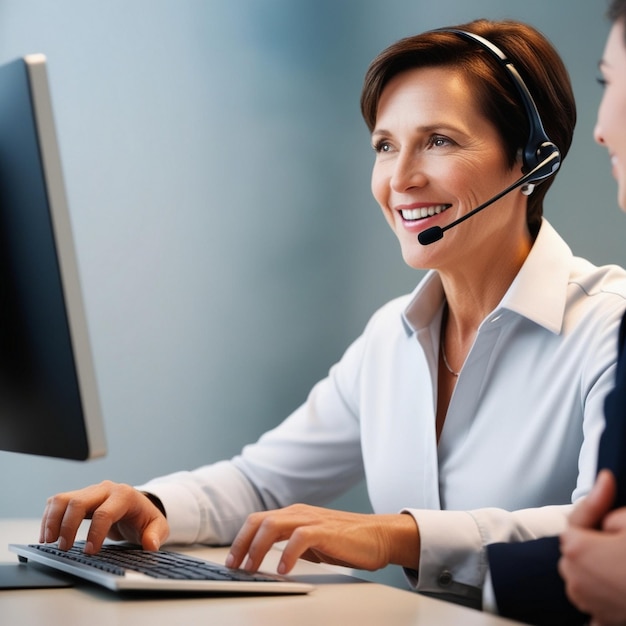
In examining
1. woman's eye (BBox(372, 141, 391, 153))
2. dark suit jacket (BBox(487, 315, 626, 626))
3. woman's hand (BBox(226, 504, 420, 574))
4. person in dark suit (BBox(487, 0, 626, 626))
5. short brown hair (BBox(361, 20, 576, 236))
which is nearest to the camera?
person in dark suit (BBox(487, 0, 626, 626))

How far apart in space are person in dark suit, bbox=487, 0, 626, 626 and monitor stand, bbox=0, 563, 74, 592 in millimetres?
452

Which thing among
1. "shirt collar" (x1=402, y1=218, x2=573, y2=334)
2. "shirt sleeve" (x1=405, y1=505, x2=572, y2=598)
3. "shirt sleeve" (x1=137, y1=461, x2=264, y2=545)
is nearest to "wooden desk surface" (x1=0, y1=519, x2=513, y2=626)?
"shirt sleeve" (x1=405, y1=505, x2=572, y2=598)

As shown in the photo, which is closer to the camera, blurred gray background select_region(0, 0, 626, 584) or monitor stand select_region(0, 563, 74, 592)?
monitor stand select_region(0, 563, 74, 592)

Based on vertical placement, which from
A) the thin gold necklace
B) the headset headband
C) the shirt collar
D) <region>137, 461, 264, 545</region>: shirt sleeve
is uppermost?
the headset headband

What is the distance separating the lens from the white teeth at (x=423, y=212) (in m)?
1.50

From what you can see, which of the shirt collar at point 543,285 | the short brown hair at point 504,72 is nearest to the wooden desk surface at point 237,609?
the shirt collar at point 543,285

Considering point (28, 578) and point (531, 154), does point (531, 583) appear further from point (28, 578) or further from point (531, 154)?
point (531, 154)

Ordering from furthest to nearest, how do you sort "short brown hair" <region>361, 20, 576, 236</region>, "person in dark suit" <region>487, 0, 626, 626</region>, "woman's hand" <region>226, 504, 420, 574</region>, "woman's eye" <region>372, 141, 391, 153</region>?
"woman's eye" <region>372, 141, 391, 153</region> < "short brown hair" <region>361, 20, 576, 236</region> < "woman's hand" <region>226, 504, 420, 574</region> < "person in dark suit" <region>487, 0, 626, 626</region>

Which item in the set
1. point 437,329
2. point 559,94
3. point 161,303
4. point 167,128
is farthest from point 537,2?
point 161,303

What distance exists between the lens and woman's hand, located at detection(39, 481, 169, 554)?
1.13 meters

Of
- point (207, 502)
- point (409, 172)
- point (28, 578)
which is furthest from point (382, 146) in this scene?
point (28, 578)

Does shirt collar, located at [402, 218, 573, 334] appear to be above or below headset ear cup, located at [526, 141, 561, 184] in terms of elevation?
below

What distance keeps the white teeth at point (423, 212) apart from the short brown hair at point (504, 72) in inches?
5.3

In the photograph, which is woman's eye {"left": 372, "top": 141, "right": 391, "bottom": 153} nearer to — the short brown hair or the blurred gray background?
the short brown hair
